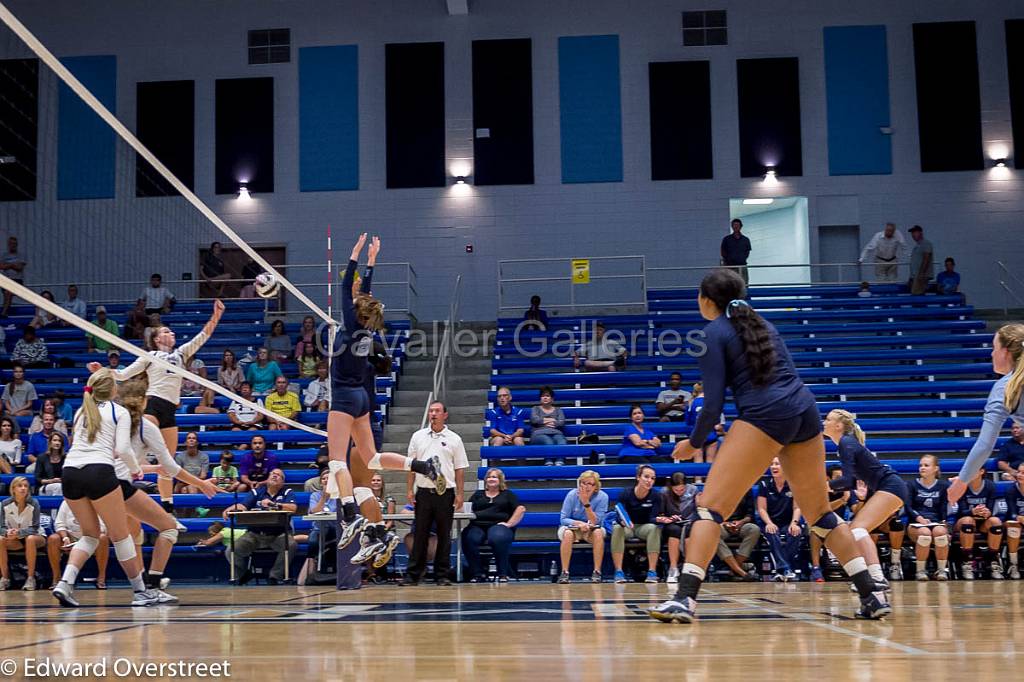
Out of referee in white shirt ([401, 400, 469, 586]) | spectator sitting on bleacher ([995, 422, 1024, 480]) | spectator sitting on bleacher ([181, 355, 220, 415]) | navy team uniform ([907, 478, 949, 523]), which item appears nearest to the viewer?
referee in white shirt ([401, 400, 469, 586])

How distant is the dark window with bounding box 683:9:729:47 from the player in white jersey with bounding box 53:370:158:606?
57.6 ft

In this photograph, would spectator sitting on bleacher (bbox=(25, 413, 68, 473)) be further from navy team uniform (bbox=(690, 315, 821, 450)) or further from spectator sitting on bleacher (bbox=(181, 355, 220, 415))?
navy team uniform (bbox=(690, 315, 821, 450))

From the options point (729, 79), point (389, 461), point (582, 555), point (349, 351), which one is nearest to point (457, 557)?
point (582, 555)

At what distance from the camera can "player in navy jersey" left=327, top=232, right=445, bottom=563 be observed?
8.34m

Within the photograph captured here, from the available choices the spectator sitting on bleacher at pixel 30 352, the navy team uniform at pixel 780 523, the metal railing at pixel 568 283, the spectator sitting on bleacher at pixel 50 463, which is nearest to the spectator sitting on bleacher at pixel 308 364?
the spectator sitting on bleacher at pixel 50 463

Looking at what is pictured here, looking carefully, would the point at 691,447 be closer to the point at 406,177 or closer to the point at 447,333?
the point at 447,333

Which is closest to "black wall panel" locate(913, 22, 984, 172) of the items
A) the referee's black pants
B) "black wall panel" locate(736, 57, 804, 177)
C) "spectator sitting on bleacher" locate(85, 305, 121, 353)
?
"black wall panel" locate(736, 57, 804, 177)

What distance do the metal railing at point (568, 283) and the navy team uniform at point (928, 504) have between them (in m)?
9.31

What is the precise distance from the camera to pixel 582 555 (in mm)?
14195

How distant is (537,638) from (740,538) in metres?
8.38

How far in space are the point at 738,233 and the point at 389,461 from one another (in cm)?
1391

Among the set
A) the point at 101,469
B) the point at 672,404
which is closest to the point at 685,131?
the point at 672,404

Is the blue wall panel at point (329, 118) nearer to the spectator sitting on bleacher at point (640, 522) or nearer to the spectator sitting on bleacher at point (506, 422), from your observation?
the spectator sitting on bleacher at point (506, 422)

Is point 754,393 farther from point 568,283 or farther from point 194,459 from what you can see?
point 568,283
